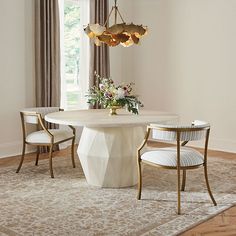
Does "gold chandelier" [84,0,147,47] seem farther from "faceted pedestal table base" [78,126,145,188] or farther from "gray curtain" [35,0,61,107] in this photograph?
"gray curtain" [35,0,61,107]

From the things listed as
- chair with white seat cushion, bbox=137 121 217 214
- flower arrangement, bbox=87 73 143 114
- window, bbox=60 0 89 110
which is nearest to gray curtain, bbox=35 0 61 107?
window, bbox=60 0 89 110

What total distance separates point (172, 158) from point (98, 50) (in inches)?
145

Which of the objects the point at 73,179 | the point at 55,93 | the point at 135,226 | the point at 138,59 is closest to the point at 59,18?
the point at 55,93

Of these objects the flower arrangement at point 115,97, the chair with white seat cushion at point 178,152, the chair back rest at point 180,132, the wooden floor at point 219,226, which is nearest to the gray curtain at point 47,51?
the flower arrangement at point 115,97

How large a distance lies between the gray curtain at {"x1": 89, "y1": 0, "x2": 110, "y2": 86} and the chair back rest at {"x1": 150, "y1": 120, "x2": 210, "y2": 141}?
3.52 meters

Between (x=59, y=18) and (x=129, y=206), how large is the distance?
362 cm

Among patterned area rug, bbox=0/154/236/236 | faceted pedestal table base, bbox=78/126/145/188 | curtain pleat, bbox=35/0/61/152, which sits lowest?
patterned area rug, bbox=0/154/236/236

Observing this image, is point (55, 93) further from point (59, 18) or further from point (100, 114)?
point (100, 114)

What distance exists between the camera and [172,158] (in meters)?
3.61

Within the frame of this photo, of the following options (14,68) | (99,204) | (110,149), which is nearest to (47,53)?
(14,68)

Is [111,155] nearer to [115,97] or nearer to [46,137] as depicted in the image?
[115,97]

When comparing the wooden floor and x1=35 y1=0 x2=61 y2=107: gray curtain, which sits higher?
x1=35 y1=0 x2=61 y2=107: gray curtain

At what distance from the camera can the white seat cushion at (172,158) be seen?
3.59 m

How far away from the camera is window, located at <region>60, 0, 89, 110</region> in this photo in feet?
21.9
